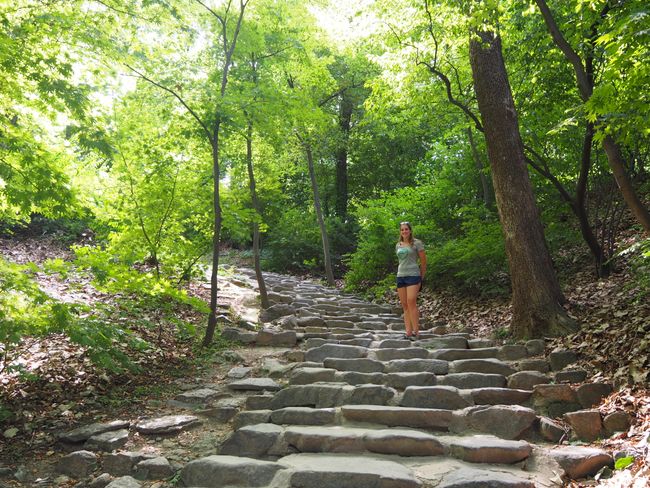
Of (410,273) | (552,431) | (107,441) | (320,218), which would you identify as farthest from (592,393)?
(320,218)

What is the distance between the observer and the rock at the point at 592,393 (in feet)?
13.9

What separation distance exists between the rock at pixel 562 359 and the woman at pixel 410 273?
2.13m

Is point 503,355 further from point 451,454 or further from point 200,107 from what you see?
point 200,107

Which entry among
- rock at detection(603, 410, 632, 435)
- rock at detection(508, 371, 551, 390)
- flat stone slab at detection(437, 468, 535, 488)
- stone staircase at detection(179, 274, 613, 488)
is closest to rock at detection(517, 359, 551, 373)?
stone staircase at detection(179, 274, 613, 488)

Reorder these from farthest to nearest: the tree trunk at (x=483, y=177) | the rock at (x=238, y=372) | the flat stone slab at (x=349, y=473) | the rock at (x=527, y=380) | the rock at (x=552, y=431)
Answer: the tree trunk at (x=483, y=177) → the rock at (x=238, y=372) → the rock at (x=527, y=380) → the rock at (x=552, y=431) → the flat stone slab at (x=349, y=473)

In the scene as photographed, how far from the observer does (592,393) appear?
13.9ft

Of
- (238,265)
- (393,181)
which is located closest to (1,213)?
(238,265)

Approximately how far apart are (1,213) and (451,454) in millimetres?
5299

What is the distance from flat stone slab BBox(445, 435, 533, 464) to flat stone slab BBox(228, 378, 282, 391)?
2447 millimetres

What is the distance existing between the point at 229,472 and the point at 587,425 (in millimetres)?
2781

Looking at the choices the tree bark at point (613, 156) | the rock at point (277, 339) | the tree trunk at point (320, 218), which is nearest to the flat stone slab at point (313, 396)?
the rock at point (277, 339)

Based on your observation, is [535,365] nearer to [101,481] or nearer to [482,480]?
[482,480]

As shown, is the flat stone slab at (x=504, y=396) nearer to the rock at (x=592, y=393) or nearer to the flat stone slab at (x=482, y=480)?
the rock at (x=592, y=393)

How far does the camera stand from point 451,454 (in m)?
3.77
